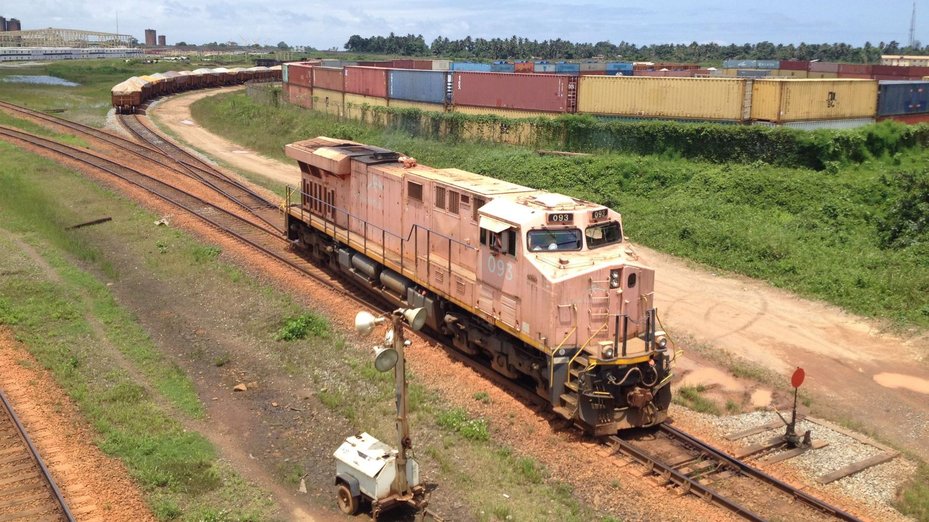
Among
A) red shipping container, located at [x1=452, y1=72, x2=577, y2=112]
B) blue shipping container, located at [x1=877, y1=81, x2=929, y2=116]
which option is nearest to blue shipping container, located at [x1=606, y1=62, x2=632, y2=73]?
red shipping container, located at [x1=452, y1=72, x2=577, y2=112]

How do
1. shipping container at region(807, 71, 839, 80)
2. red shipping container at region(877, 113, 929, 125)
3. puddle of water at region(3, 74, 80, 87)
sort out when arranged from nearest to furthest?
red shipping container at region(877, 113, 929, 125)
shipping container at region(807, 71, 839, 80)
puddle of water at region(3, 74, 80, 87)

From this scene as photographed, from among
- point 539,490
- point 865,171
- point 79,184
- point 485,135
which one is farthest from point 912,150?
point 79,184

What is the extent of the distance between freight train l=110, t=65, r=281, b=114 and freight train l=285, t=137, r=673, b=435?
48.3 m

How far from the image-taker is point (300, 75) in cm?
6003

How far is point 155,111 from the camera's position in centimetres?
6206

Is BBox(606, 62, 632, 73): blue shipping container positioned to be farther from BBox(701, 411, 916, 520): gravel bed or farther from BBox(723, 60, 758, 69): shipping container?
BBox(701, 411, 916, 520): gravel bed

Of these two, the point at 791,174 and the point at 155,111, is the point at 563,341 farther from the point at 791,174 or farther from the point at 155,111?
the point at 155,111

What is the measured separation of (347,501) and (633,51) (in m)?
163

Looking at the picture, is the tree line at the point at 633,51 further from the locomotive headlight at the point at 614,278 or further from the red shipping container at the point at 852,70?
the locomotive headlight at the point at 614,278

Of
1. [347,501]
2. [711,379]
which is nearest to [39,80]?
[711,379]

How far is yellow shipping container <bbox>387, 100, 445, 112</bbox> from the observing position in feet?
148

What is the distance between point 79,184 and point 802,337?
2771 cm

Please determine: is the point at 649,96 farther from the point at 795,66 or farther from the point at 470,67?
the point at 795,66

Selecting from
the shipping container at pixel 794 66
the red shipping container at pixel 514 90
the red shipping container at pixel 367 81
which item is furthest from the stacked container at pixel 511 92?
the shipping container at pixel 794 66
